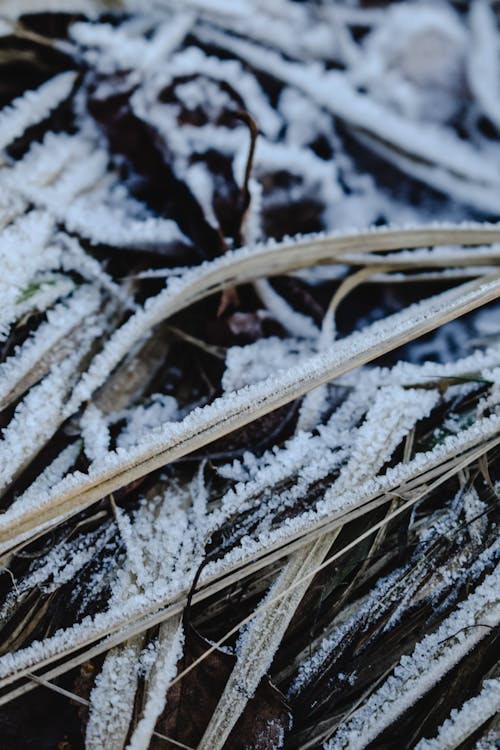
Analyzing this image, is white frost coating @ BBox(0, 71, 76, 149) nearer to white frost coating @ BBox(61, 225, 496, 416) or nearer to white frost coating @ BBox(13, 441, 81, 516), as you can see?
white frost coating @ BBox(61, 225, 496, 416)

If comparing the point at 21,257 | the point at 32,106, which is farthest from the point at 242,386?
the point at 32,106

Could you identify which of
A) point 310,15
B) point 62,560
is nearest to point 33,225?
point 62,560

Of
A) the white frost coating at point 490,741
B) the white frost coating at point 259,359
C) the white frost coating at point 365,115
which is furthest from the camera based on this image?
the white frost coating at point 365,115

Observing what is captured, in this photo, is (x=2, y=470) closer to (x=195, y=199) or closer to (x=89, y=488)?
(x=89, y=488)

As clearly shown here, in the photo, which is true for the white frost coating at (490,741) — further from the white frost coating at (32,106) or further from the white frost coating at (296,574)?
the white frost coating at (32,106)

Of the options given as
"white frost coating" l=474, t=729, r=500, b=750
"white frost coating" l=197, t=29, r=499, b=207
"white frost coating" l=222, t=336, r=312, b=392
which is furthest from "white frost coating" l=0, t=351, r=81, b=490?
"white frost coating" l=197, t=29, r=499, b=207

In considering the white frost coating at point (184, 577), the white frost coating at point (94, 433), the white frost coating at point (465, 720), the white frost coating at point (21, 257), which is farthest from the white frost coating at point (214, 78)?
the white frost coating at point (465, 720)
